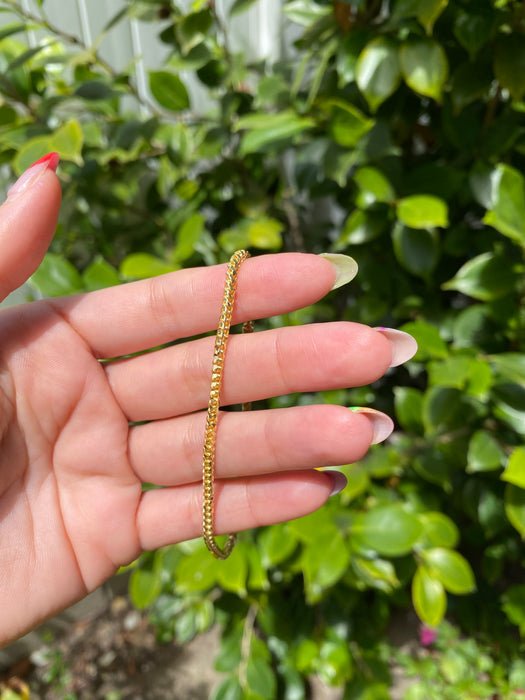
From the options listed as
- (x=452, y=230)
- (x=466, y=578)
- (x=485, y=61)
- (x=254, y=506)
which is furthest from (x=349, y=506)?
(x=485, y=61)

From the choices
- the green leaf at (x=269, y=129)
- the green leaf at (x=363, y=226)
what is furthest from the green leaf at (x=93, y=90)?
the green leaf at (x=363, y=226)

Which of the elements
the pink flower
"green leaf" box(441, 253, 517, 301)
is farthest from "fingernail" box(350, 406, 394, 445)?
the pink flower

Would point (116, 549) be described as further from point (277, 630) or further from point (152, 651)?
point (152, 651)

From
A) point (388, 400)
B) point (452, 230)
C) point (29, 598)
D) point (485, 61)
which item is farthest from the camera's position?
point (388, 400)

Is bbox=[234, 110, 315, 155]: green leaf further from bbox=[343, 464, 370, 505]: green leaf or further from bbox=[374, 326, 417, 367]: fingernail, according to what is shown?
bbox=[343, 464, 370, 505]: green leaf

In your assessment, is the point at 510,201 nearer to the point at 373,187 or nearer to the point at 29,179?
the point at 373,187

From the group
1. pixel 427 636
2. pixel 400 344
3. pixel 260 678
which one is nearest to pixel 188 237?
pixel 400 344
